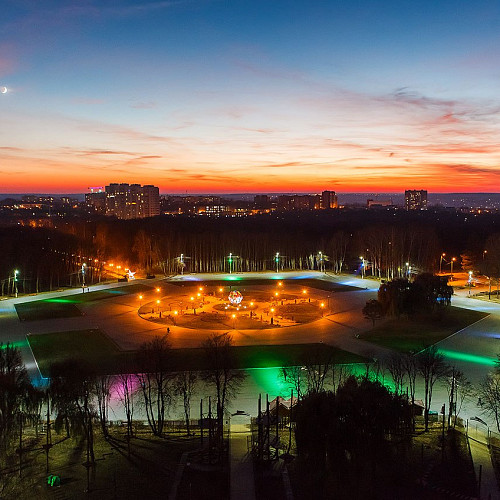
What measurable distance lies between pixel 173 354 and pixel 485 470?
54.1ft

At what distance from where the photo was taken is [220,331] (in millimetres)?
32875

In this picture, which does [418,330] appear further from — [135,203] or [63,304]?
[135,203]

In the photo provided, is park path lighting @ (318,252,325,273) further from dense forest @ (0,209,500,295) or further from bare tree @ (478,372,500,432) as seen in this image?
bare tree @ (478,372,500,432)

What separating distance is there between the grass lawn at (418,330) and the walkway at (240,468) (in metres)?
14.4

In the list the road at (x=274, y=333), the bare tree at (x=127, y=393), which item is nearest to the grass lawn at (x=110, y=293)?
the road at (x=274, y=333)

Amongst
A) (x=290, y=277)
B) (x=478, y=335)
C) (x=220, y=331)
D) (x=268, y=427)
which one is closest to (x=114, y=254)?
(x=290, y=277)

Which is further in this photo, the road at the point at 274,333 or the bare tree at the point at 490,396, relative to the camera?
the road at the point at 274,333

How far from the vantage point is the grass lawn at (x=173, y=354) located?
25516 millimetres

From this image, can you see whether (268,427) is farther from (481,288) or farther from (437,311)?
(481,288)

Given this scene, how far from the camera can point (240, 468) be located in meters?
15.2

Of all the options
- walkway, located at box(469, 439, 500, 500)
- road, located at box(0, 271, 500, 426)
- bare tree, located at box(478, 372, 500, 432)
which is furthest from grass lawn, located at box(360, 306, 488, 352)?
walkway, located at box(469, 439, 500, 500)

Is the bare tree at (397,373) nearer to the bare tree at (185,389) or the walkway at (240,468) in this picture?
the walkway at (240,468)

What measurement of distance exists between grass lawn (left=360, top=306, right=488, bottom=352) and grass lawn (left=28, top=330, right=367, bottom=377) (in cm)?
406

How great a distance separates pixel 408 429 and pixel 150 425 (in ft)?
31.8
